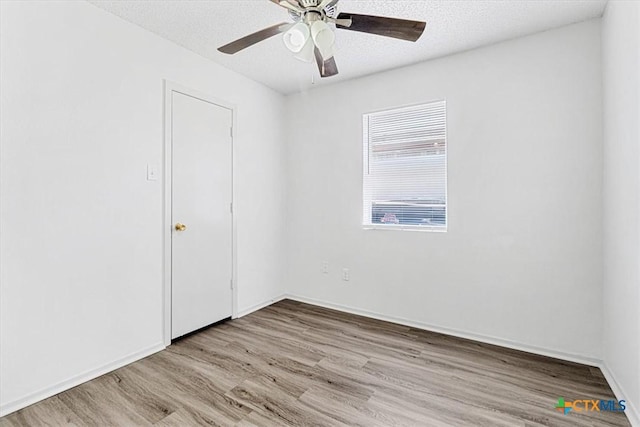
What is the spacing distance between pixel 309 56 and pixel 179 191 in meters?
1.67

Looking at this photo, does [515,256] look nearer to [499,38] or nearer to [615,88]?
[615,88]

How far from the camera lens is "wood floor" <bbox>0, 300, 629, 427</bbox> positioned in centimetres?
181

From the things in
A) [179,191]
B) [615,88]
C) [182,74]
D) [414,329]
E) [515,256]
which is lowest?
[414,329]

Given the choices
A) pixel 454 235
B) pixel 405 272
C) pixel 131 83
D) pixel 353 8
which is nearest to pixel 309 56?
pixel 353 8

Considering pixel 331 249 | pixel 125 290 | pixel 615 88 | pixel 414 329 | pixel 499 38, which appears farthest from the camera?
pixel 331 249

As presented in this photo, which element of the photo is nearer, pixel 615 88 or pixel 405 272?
pixel 615 88

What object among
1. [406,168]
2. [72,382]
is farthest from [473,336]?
[72,382]

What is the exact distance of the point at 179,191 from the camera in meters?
2.79

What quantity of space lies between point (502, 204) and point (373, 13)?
180cm

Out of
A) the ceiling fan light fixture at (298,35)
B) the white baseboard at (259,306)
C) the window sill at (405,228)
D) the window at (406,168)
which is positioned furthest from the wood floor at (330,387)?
the ceiling fan light fixture at (298,35)

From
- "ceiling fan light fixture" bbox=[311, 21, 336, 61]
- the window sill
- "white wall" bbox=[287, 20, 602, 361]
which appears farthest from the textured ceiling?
the window sill

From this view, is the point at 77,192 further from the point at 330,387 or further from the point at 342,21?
the point at 330,387

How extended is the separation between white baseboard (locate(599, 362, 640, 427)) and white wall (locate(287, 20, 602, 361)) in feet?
0.48

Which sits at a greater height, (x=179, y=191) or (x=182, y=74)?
(x=182, y=74)
